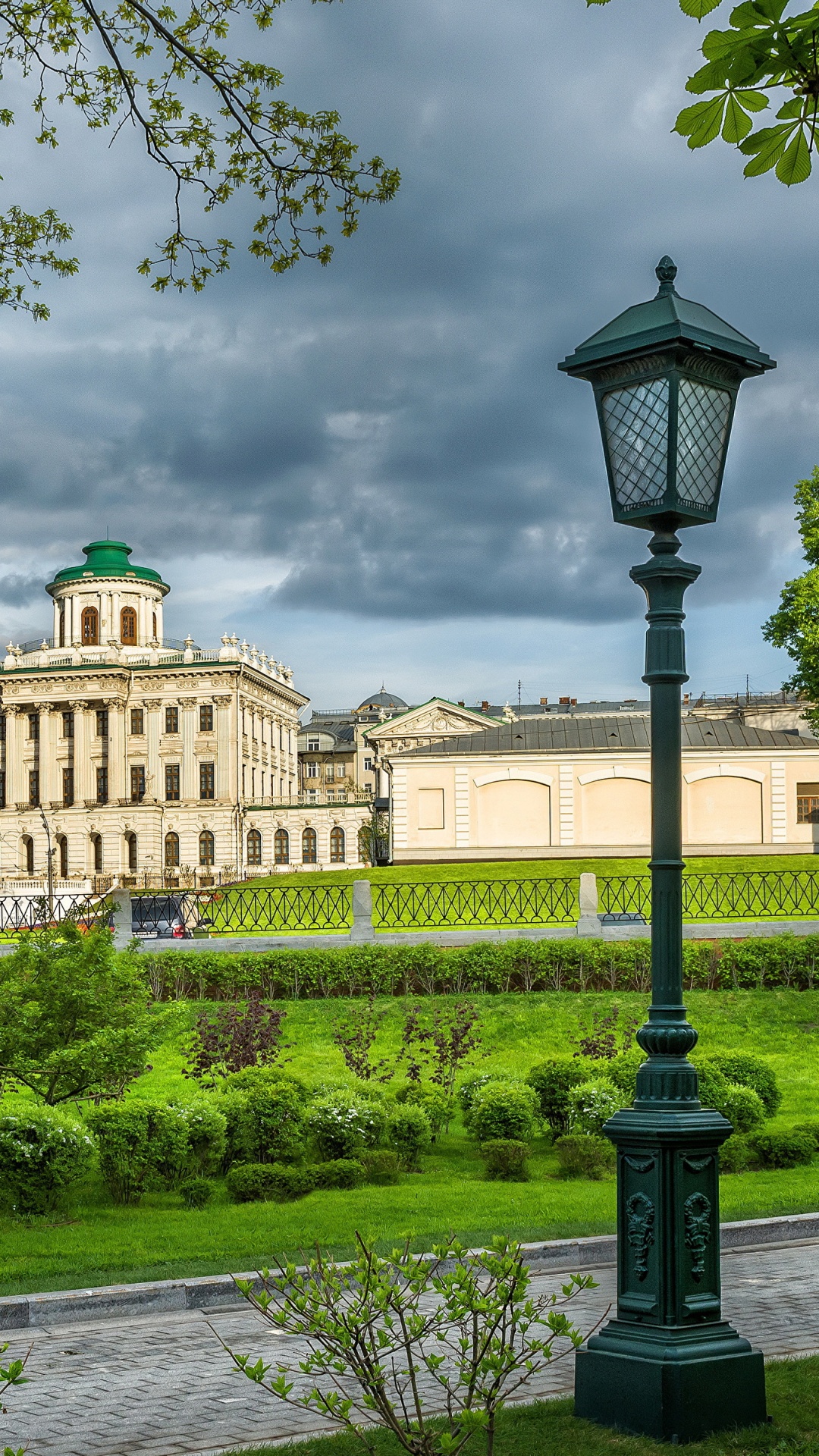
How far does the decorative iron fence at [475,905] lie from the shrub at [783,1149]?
13.7 meters

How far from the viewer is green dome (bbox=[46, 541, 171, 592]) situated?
3637 inches

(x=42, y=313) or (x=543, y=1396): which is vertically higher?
(x=42, y=313)

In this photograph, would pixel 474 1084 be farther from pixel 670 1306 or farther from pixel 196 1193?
pixel 670 1306

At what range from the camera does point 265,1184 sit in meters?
10.7

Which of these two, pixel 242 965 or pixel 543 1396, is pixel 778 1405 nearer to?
pixel 543 1396

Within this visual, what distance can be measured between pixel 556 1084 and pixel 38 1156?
5.38 m

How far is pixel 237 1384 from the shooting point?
21.0 feet

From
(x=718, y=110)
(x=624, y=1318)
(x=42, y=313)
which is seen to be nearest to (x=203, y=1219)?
(x=624, y=1318)

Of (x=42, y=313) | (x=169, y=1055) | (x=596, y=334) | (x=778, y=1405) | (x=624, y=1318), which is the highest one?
(x=42, y=313)

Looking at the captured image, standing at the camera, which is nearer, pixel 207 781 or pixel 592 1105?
pixel 592 1105

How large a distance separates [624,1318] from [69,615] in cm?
9078

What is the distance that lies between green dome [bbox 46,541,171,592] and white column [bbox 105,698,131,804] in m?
10.6

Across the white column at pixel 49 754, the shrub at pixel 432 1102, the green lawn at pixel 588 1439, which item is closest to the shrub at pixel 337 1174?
the shrub at pixel 432 1102

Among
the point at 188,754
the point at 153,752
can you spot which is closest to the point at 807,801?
the point at 188,754
